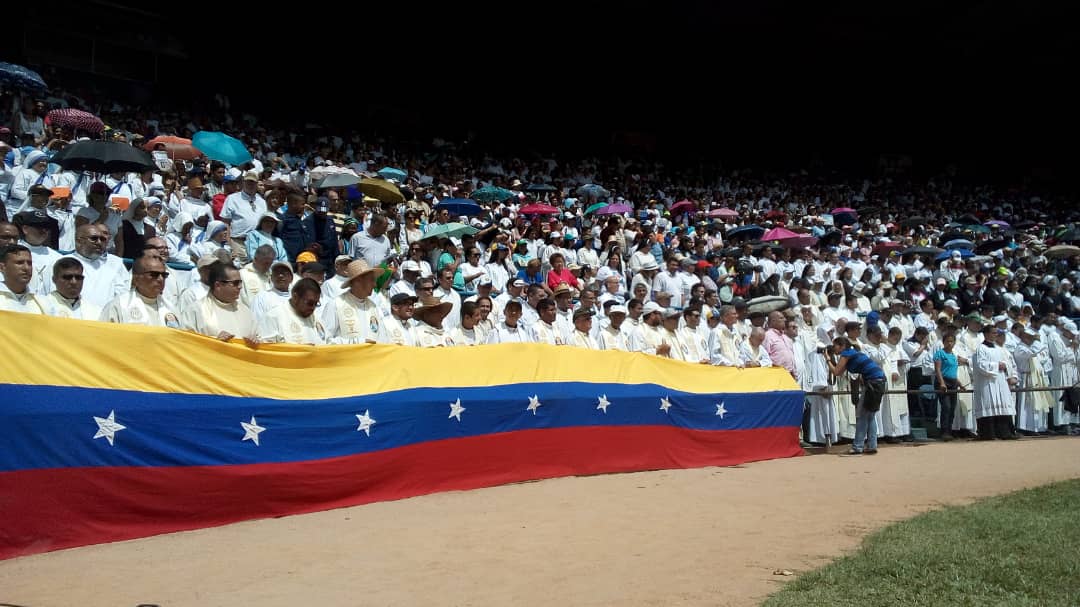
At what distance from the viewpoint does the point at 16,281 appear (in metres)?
7.44

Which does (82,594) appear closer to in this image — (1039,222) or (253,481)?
(253,481)

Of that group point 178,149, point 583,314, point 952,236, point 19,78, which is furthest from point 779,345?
point 952,236

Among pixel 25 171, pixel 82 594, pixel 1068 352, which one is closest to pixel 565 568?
pixel 82 594

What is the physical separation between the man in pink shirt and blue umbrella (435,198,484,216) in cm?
711

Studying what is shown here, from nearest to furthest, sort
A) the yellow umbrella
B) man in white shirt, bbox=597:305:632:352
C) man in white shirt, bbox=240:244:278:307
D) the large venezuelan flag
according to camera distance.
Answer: the large venezuelan flag, man in white shirt, bbox=240:244:278:307, man in white shirt, bbox=597:305:632:352, the yellow umbrella

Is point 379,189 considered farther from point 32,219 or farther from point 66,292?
point 66,292

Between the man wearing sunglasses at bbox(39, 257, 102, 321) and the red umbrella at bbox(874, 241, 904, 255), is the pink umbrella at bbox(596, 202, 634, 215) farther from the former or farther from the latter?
the man wearing sunglasses at bbox(39, 257, 102, 321)

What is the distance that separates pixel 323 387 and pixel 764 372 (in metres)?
6.99

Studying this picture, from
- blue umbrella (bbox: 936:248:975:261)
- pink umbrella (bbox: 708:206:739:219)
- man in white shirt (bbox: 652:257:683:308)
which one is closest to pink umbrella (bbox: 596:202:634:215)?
pink umbrella (bbox: 708:206:739:219)

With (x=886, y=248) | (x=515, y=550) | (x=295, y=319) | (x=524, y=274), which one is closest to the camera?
(x=515, y=550)

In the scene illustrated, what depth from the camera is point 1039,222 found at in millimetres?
36812

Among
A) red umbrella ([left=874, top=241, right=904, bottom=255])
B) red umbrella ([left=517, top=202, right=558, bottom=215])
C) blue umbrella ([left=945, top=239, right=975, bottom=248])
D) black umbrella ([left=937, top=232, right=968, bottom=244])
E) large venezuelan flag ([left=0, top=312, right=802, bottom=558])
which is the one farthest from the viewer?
black umbrella ([left=937, top=232, right=968, bottom=244])

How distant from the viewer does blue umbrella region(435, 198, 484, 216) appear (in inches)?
767

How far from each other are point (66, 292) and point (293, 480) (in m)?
2.26
